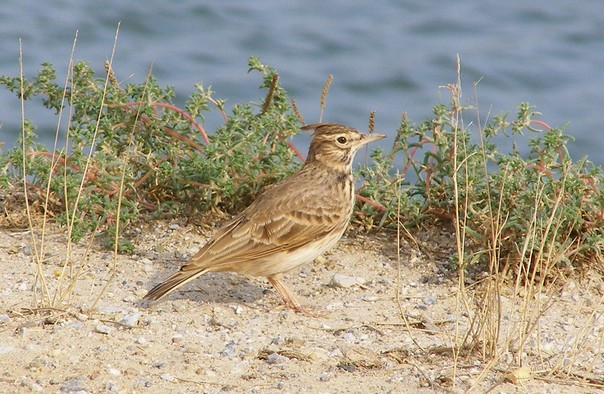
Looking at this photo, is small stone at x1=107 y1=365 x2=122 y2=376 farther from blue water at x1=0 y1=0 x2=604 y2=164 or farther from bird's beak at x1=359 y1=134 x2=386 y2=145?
blue water at x1=0 y1=0 x2=604 y2=164

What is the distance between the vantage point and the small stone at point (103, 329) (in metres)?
5.98

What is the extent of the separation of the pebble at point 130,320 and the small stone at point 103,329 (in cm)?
11

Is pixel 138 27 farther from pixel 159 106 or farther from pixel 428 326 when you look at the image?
pixel 428 326

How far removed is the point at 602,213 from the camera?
7121mm

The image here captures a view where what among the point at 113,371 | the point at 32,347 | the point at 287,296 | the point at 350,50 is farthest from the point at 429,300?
the point at 350,50

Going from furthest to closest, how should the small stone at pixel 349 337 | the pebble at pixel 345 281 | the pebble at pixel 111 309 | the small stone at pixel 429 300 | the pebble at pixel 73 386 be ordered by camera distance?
the pebble at pixel 345 281
the small stone at pixel 429 300
the pebble at pixel 111 309
the small stone at pixel 349 337
the pebble at pixel 73 386

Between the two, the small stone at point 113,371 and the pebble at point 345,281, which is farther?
the pebble at point 345,281

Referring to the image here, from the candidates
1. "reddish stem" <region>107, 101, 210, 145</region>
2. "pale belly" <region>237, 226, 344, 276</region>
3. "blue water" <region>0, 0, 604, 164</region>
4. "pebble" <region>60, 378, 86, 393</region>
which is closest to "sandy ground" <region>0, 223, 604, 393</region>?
"pebble" <region>60, 378, 86, 393</region>

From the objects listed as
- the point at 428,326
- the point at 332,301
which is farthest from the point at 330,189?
the point at 428,326

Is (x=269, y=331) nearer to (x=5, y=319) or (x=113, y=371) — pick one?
(x=113, y=371)

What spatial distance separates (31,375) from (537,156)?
12.1 feet

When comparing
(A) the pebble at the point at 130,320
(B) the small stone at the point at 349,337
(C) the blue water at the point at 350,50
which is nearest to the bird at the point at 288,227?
(A) the pebble at the point at 130,320

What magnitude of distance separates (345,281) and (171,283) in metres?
1.18

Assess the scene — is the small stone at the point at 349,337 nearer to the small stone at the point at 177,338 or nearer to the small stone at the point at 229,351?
the small stone at the point at 229,351
